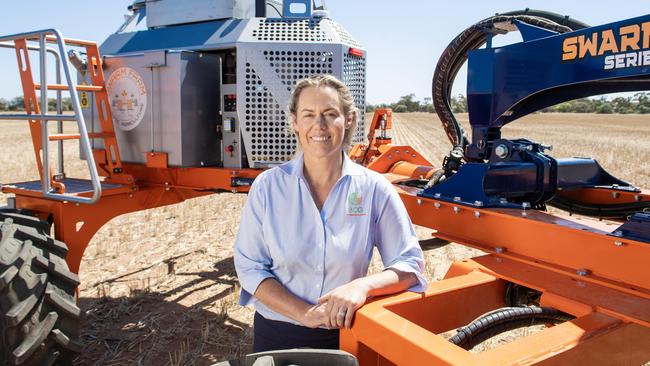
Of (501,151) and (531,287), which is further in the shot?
(501,151)

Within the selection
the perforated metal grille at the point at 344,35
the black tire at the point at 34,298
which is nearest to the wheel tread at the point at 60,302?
the black tire at the point at 34,298

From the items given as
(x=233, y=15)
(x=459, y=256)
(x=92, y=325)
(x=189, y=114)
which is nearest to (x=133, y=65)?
(x=189, y=114)

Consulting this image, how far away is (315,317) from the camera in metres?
1.90

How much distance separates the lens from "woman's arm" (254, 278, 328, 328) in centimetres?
191

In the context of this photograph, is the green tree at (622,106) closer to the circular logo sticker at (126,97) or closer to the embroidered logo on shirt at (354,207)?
the circular logo sticker at (126,97)

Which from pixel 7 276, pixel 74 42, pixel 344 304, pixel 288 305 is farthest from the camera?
pixel 74 42

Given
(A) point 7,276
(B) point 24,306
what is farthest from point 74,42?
(B) point 24,306

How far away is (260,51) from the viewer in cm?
405

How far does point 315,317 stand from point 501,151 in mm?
1800

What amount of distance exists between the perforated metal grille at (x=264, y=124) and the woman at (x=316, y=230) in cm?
191

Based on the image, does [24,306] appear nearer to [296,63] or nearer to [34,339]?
[34,339]

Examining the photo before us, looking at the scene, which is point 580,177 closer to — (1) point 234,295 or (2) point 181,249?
(1) point 234,295

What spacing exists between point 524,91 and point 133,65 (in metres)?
2.90

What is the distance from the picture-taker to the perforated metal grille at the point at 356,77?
424 cm
